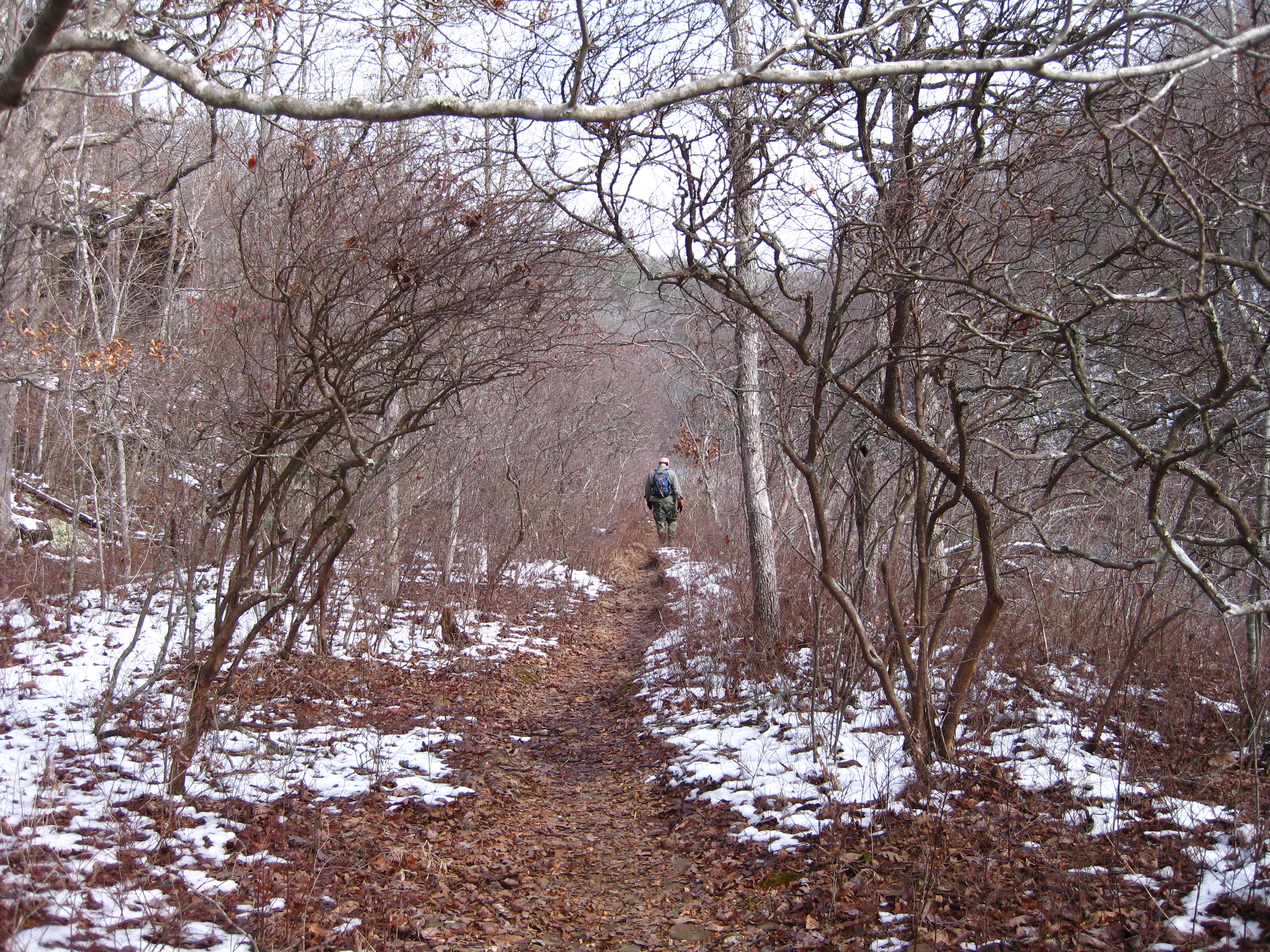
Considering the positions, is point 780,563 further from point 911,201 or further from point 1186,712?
point 911,201

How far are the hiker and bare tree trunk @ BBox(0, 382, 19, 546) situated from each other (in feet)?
35.2

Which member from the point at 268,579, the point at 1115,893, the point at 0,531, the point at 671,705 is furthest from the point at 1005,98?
the point at 0,531

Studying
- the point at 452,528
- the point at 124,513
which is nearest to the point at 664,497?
the point at 452,528

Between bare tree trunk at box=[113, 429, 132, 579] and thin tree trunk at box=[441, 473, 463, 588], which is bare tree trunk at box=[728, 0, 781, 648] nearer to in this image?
thin tree trunk at box=[441, 473, 463, 588]

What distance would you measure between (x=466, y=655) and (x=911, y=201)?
20.5ft

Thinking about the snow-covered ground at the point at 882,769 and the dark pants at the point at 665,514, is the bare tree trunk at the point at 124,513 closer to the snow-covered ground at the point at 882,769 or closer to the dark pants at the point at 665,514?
the snow-covered ground at the point at 882,769

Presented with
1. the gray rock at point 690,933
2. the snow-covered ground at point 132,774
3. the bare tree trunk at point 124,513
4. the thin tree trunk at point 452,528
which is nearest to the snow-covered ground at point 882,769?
the gray rock at point 690,933

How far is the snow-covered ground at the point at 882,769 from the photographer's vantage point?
3348 millimetres

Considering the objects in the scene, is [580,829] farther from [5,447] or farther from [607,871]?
[5,447]

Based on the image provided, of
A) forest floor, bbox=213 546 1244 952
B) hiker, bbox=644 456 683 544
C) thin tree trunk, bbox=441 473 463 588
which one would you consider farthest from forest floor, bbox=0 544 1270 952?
hiker, bbox=644 456 683 544

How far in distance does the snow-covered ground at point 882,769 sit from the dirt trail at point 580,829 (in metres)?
0.34

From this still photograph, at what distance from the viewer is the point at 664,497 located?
17.4 m

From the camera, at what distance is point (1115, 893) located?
10.8 ft

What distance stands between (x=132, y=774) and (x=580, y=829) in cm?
260
